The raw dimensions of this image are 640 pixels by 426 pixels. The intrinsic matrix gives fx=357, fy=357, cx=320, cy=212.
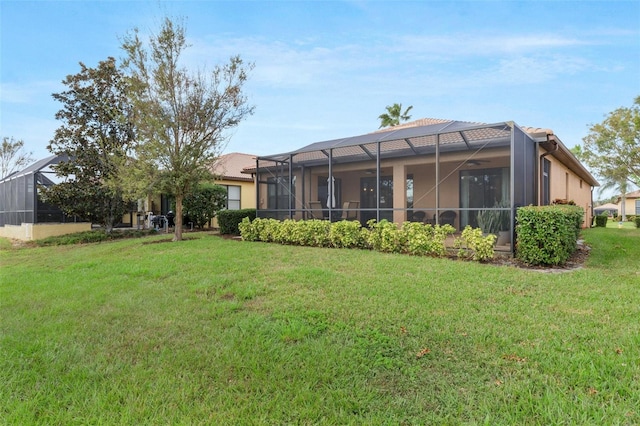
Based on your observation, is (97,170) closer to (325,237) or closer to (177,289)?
(325,237)

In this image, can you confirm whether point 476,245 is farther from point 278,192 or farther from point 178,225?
point 178,225

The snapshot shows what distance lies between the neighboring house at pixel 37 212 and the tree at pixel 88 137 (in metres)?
0.96

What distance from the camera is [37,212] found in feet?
44.0

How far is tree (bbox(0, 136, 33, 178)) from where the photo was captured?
2350cm

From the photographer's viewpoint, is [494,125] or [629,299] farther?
[494,125]

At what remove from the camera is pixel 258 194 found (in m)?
11.5

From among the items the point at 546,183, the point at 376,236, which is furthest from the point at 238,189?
the point at 546,183

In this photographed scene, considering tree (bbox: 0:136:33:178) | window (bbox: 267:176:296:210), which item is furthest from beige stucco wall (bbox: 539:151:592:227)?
tree (bbox: 0:136:33:178)

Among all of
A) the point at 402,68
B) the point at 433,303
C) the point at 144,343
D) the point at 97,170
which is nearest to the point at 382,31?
the point at 402,68

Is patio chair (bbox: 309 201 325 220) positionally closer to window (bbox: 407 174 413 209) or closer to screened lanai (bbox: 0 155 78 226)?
window (bbox: 407 174 413 209)

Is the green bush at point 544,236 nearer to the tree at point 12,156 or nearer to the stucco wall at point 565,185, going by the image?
the stucco wall at point 565,185

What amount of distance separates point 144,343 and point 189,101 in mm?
8328

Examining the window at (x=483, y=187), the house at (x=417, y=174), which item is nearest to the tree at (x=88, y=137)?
the house at (x=417, y=174)

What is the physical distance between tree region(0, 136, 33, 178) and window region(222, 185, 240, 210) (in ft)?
56.0
